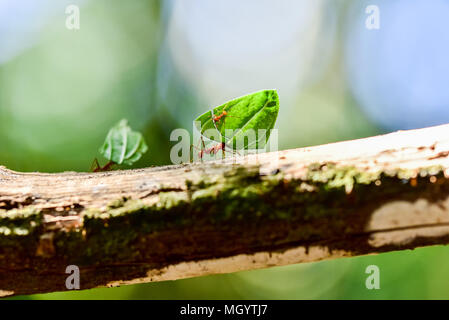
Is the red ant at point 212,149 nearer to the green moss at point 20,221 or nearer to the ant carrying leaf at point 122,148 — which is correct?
the ant carrying leaf at point 122,148

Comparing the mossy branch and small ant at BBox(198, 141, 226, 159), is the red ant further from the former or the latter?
the mossy branch

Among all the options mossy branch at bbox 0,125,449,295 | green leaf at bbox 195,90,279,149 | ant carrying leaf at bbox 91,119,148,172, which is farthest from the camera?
ant carrying leaf at bbox 91,119,148,172

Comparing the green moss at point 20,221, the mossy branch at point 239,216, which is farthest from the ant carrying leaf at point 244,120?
the green moss at point 20,221

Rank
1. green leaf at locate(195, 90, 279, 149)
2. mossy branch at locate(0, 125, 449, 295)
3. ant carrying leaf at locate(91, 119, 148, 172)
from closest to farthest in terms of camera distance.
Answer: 1. mossy branch at locate(0, 125, 449, 295)
2. green leaf at locate(195, 90, 279, 149)
3. ant carrying leaf at locate(91, 119, 148, 172)

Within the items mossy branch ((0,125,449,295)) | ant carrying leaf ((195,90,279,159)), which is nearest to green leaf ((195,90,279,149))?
ant carrying leaf ((195,90,279,159))

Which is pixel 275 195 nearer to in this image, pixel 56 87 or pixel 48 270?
pixel 48 270

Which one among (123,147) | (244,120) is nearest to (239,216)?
(244,120)

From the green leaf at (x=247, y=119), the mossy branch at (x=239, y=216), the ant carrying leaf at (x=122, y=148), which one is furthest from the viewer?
the ant carrying leaf at (x=122, y=148)

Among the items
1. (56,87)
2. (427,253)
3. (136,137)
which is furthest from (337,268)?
(56,87)
